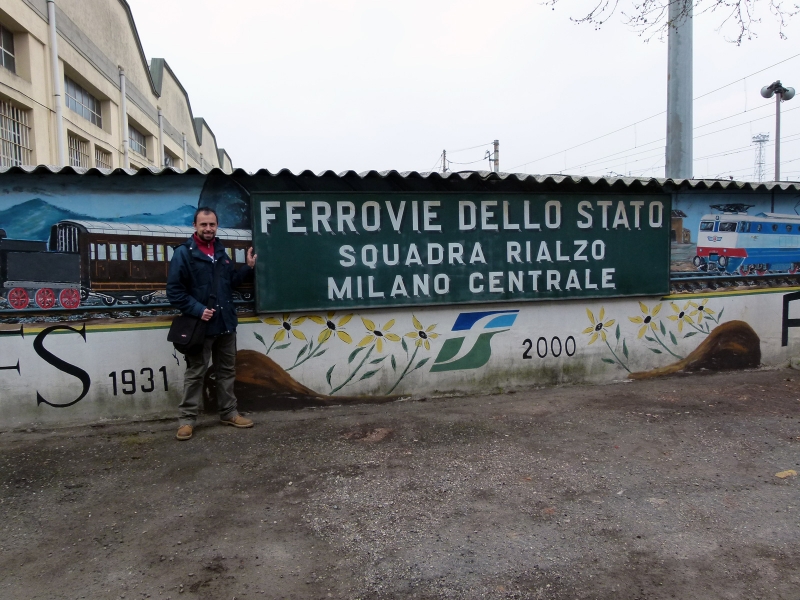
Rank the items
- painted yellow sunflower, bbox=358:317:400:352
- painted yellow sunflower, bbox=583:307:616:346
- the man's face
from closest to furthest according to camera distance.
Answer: the man's face, painted yellow sunflower, bbox=358:317:400:352, painted yellow sunflower, bbox=583:307:616:346

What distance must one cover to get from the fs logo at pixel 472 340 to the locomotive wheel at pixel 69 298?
3.33 metres

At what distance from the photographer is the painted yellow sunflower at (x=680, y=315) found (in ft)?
19.5

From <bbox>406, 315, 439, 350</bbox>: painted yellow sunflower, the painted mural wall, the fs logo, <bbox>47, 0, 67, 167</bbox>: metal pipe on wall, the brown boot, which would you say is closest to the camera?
the painted mural wall

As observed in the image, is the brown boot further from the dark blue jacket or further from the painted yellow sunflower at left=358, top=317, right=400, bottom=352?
the painted yellow sunflower at left=358, top=317, right=400, bottom=352

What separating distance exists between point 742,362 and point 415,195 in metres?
4.47

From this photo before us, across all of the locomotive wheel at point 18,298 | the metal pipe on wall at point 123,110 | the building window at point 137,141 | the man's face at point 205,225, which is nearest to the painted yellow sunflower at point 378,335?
the man's face at point 205,225

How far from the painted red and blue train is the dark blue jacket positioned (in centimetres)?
513

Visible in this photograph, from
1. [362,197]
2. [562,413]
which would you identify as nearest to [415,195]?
[362,197]

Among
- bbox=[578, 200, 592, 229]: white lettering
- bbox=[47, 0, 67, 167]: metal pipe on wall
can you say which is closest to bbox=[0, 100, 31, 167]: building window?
bbox=[47, 0, 67, 167]: metal pipe on wall

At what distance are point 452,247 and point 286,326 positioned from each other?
1.83 meters

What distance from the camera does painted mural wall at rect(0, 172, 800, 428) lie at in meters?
4.45

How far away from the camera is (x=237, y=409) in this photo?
4898 mm

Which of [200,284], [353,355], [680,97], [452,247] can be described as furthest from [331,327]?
[680,97]

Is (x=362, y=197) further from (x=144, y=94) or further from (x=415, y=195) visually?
(x=144, y=94)
